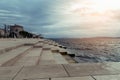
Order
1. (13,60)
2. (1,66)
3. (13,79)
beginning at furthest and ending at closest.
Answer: (13,60), (1,66), (13,79)

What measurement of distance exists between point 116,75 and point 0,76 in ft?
10.7

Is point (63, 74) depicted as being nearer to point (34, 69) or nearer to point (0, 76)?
point (34, 69)

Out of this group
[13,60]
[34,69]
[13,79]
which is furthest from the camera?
[13,60]

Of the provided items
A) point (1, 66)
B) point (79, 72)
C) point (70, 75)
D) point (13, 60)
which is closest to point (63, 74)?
point (70, 75)

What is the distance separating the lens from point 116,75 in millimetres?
4191

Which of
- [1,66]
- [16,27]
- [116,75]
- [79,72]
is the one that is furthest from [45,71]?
[16,27]

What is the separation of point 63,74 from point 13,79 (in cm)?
139

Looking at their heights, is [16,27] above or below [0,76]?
above

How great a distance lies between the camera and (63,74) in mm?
4336

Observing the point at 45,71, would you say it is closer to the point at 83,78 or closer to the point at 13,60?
the point at 83,78

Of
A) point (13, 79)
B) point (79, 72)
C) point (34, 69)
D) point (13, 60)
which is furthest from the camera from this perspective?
point (13, 60)

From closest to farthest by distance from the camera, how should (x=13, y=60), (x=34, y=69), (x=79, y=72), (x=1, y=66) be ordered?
(x=79, y=72)
(x=34, y=69)
(x=1, y=66)
(x=13, y=60)

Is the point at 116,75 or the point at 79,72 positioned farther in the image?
the point at 79,72

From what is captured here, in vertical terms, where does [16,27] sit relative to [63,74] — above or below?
above
